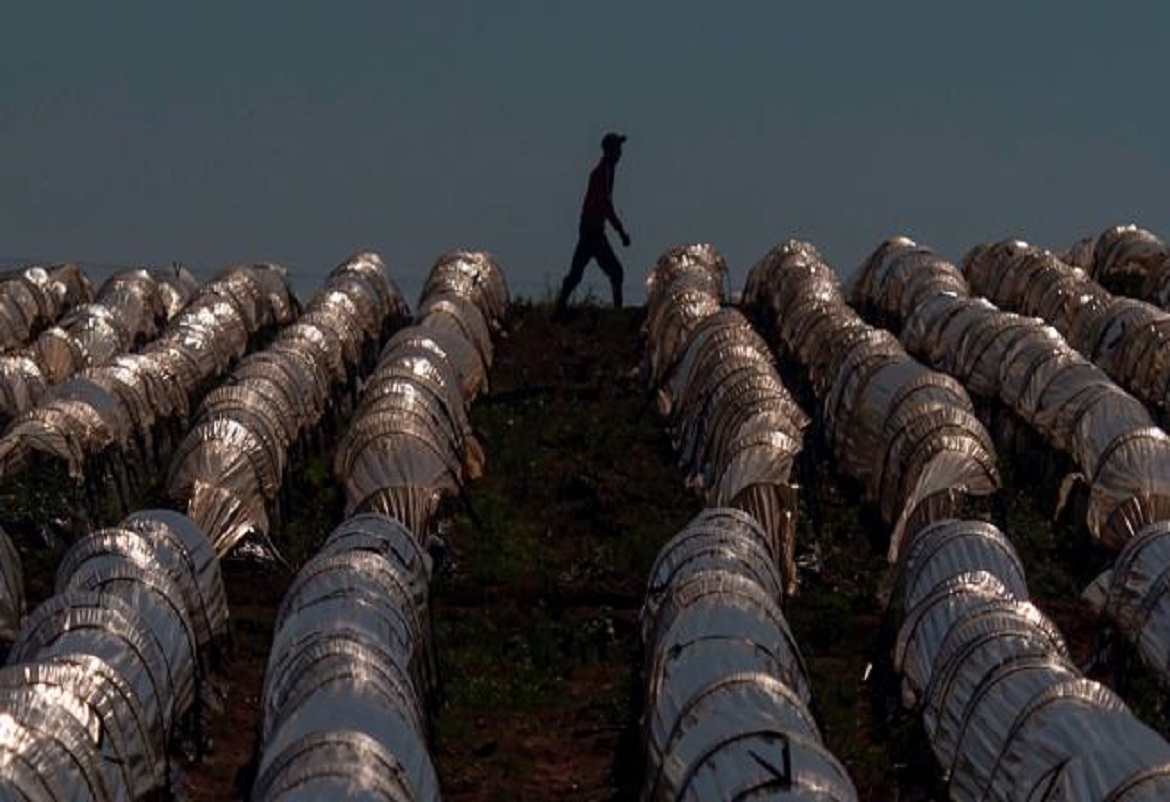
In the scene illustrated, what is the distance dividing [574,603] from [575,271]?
51.3ft

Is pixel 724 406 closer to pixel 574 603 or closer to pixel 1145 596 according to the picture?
pixel 574 603

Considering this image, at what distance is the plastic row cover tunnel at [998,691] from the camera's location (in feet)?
64.0

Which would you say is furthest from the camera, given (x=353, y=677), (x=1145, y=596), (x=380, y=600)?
(x=1145, y=596)

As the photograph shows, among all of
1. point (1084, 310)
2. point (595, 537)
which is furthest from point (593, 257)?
point (595, 537)

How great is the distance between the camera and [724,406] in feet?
114

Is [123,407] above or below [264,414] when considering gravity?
below

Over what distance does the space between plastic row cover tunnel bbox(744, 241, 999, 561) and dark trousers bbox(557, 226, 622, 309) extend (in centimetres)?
334

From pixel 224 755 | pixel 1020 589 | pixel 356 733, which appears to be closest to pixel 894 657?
pixel 1020 589

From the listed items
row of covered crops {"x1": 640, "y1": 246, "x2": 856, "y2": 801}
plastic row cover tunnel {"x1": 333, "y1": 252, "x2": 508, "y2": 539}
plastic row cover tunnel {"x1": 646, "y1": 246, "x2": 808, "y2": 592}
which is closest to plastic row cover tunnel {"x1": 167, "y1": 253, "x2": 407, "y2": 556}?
plastic row cover tunnel {"x1": 333, "y1": 252, "x2": 508, "y2": 539}

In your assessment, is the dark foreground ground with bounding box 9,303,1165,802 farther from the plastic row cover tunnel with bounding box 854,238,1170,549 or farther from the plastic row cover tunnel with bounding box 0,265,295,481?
the plastic row cover tunnel with bounding box 0,265,295,481

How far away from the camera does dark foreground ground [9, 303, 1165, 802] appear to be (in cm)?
2464

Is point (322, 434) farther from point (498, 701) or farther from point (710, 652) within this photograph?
point (710, 652)

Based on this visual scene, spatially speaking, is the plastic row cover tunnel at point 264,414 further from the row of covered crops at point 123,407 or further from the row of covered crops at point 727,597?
the row of covered crops at point 727,597

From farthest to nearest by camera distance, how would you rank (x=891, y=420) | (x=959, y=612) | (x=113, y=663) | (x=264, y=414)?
(x=264, y=414), (x=891, y=420), (x=959, y=612), (x=113, y=663)
